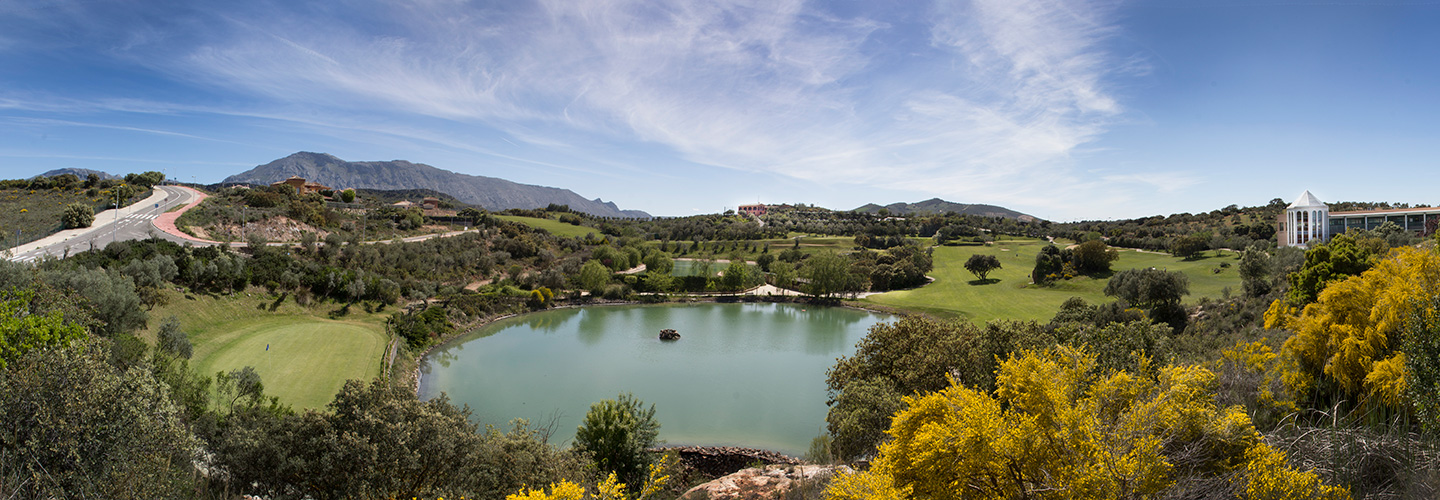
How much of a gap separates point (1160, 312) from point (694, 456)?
74.2 feet

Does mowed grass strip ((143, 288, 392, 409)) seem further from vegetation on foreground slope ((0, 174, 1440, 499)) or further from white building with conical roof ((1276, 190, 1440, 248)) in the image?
white building with conical roof ((1276, 190, 1440, 248))

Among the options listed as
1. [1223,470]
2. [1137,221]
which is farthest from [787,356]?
[1137,221]

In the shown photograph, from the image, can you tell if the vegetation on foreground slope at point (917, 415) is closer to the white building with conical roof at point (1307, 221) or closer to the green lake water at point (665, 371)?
the green lake water at point (665, 371)

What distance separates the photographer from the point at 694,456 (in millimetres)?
14875

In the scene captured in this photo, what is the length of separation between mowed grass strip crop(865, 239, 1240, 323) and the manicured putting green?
3008 centimetres

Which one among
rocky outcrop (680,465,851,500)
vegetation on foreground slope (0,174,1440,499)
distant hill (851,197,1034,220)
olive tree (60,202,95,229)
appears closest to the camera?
vegetation on foreground slope (0,174,1440,499)

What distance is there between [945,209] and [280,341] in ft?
Result: 528

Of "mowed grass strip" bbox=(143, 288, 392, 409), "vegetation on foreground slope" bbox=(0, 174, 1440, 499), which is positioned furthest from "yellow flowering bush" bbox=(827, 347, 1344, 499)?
"mowed grass strip" bbox=(143, 288, 392, 409)

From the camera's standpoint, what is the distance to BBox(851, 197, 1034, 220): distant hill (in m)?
136

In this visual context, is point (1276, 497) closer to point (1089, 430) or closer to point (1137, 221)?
point (1089, 430)

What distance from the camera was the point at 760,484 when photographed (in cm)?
1047

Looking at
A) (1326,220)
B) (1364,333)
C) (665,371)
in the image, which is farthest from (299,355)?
(1326,220)

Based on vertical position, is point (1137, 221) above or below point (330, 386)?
above

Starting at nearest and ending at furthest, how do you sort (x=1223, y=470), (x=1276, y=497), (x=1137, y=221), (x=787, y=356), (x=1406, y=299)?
(x=1276, y=497), (x=1223, y=470), (x=1406, y=299), (x=787, y=356), (x=1137, y=221)
